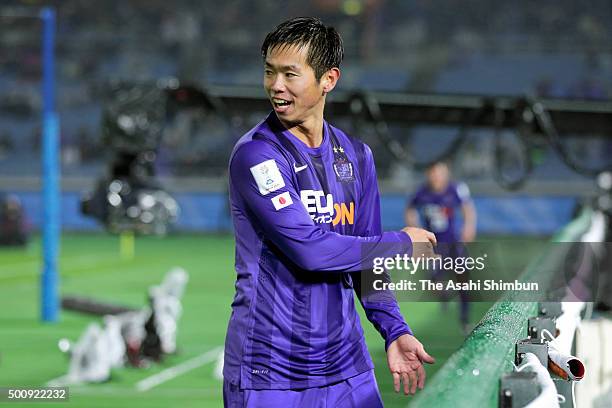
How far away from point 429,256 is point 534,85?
107 ft

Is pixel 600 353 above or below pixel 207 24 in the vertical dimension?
below

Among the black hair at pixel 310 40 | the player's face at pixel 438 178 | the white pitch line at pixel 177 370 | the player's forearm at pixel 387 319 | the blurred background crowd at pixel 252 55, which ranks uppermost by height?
the blurred background crowd at pixel 252 55

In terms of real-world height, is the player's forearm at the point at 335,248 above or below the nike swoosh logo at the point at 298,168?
below

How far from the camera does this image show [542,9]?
37.0 m

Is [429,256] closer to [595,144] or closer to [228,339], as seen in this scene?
[228,339]

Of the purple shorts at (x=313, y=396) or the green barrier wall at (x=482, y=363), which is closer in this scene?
the green barrier wall at (x=482, y=363)

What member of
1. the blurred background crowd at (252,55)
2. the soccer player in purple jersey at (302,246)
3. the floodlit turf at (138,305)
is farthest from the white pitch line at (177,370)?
the blurred background crowd at (252,55)

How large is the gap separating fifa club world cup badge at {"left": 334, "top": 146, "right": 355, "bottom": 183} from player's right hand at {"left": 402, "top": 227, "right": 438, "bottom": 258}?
0.86 ft

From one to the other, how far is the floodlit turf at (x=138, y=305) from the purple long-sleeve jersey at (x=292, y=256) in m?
0.39

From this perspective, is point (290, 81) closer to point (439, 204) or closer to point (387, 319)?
point (387, 319)

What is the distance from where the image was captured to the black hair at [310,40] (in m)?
3.09

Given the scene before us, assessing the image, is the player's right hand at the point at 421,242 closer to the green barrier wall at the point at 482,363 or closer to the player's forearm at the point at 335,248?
the player's forearm at the point at 335,248

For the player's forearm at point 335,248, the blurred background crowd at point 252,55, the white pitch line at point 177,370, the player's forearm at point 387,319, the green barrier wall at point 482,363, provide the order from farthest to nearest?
the blurred background crowd at point 252,55 → the white pitch line at point 177,370 → the player's forearm at point 387,319 → the player's forearm at point 335,248 → the green barrier wall at point 482,363

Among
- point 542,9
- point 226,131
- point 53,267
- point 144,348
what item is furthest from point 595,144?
point 144,348
